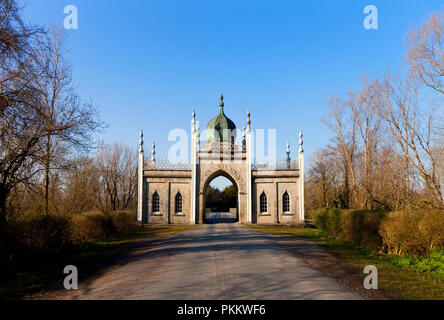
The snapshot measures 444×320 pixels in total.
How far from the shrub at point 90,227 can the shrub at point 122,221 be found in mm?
1022

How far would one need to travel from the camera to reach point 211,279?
8203 mm

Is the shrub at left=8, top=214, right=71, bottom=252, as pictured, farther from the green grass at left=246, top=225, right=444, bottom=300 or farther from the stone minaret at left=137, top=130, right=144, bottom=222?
the stone minaret at left=137, top=130, right=144, bottom=222

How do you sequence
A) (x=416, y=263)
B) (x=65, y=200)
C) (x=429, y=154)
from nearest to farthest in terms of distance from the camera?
(x=416, y=263) < (x=429, y=154) < (x=65, y=200)

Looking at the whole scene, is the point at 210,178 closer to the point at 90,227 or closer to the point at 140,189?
the point at 140,189

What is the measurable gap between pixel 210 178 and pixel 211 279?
2584 centimetres

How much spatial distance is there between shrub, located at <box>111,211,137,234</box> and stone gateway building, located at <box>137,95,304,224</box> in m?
8.85

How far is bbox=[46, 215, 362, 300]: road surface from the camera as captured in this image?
701 centimetres

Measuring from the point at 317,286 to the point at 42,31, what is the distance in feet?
35.7

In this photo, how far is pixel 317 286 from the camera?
7.75 m

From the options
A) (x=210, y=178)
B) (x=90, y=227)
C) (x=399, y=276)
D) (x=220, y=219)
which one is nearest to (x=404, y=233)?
(x=399, y=276)

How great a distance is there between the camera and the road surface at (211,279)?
7.01 m

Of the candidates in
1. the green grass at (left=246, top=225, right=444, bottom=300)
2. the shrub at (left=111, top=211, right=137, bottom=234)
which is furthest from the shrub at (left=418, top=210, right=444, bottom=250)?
the shrub at (left=111, top=211, right=137, bottom=234)

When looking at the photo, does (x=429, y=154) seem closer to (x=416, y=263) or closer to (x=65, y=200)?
(x=416, y=263)
